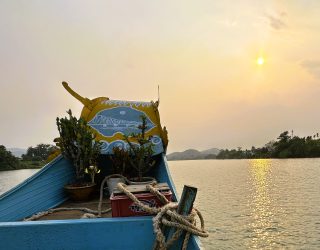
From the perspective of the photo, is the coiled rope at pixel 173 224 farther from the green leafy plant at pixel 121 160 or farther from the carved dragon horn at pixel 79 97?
the carved dragon horn at pixel 79 97

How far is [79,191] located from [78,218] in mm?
1063

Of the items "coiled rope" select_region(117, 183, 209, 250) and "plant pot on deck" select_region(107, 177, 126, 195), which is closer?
"coiled rope" select_region(117, 183, 209, 250)

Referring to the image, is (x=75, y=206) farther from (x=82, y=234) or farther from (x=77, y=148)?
(x=82, y=234)

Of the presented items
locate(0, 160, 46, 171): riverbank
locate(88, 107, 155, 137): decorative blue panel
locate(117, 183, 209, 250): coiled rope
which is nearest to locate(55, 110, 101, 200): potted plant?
locate(88, 107, 155, 137): decorative blue panel

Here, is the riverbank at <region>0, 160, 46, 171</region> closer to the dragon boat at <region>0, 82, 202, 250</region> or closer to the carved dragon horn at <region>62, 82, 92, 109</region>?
the carved dragon horn at <region>62, 82, 92, 109</region>

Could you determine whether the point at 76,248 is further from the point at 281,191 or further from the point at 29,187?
the point at 281,191

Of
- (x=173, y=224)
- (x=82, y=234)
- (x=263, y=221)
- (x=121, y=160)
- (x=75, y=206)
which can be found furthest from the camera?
(x=263, y=221)

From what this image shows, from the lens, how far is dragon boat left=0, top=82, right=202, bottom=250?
7.89 feet

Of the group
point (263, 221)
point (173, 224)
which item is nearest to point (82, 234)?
point (173, 224)

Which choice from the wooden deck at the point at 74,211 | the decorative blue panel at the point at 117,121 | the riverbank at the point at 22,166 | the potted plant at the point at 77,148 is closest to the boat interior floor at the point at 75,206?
the wooden deck at the point at 74,211

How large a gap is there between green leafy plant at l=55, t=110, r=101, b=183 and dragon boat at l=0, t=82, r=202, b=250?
31 centimetres

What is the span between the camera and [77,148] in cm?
496

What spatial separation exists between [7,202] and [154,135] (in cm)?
307

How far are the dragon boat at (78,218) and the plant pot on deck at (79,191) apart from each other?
18 cm
